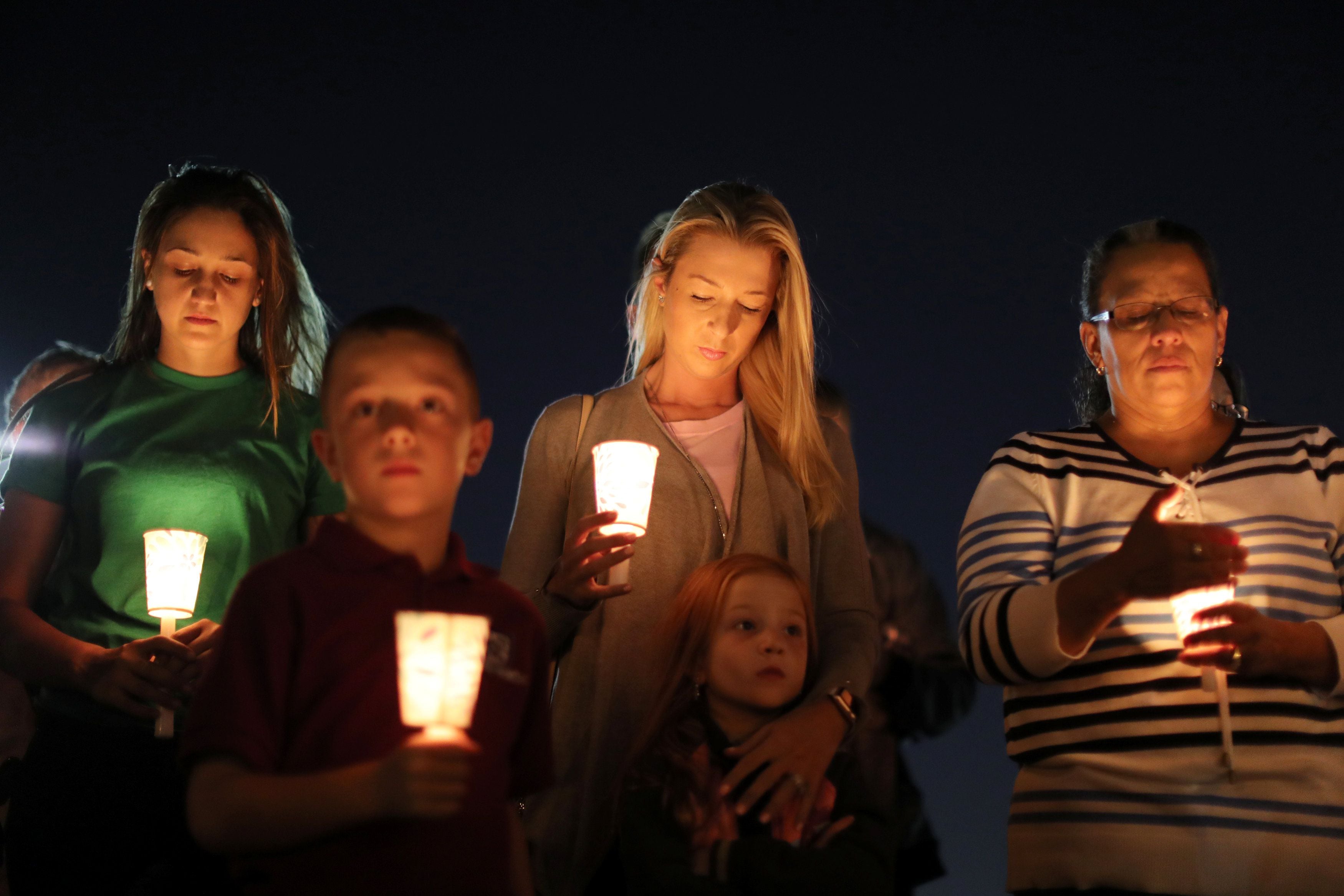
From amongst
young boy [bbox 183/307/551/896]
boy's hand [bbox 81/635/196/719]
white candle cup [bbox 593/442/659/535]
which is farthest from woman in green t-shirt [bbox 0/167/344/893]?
young boy [bbox 183/307/551/896]

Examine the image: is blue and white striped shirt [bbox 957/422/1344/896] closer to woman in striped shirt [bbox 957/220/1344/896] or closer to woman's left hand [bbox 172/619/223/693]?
woman in striped shirt [bbox 957/220/1344/896]

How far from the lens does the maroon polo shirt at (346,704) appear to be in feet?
5.60

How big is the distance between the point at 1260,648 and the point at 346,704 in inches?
68.3

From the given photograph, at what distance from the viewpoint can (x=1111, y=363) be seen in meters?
2.94

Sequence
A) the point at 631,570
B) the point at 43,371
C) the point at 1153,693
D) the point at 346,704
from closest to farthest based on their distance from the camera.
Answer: the point at 346,704
the point at 1153,693
the point at 631,570
the point at 43,371

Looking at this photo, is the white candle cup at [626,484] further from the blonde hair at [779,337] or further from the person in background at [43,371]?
the person in background at [43,371]

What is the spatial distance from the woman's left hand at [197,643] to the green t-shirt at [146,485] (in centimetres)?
20

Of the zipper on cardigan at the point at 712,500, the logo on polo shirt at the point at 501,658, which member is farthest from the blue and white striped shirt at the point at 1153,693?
the logo on polo shirt at the point at 501,658

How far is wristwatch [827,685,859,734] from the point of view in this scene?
268cm

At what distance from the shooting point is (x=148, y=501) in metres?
2.74

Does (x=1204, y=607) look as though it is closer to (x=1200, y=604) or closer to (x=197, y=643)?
(x=1200, y=604)

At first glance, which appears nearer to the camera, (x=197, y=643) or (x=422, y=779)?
(x=422, y=779)

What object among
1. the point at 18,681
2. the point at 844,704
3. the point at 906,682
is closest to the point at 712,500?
the point at 844,704

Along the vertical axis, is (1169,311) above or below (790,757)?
above
